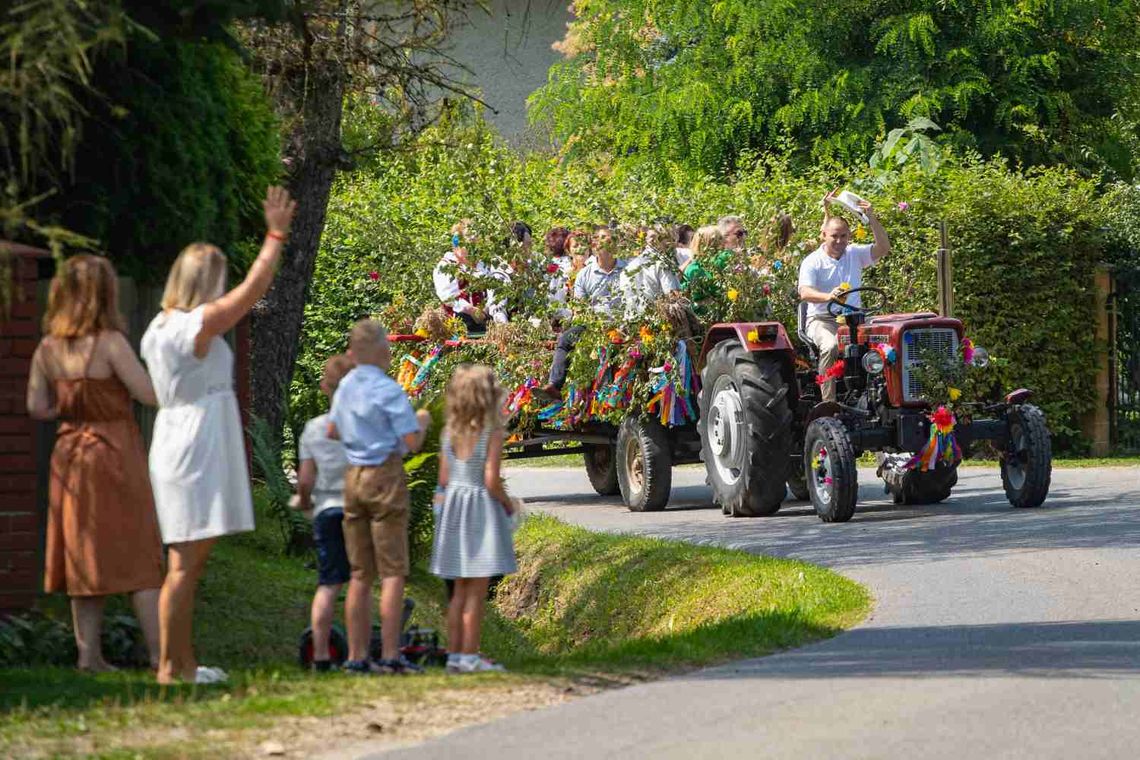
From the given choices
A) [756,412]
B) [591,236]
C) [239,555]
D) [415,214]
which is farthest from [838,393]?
[415,214]

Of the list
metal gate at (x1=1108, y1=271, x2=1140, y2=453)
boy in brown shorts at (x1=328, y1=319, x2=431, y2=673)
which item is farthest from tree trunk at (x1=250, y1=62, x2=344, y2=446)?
metal gate at (x1=1108, y1=271, x2=1140, y2=453)

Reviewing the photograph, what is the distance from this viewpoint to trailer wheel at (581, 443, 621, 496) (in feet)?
58.0

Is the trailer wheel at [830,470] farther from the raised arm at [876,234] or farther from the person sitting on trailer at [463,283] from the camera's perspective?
the person sitting on trailer at [463,283]

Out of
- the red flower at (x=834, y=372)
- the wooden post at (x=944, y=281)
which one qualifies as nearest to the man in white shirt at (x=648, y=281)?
the red flower at (x=834, y=372)

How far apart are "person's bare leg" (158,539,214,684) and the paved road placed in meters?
1.71

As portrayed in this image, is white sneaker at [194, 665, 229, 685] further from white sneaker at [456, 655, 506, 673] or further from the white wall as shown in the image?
the white wall

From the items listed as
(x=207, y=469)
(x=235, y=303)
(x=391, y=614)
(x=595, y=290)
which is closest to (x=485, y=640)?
(x=391, y=614)

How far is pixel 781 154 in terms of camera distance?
2822 centimetres

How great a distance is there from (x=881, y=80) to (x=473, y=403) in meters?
20.0

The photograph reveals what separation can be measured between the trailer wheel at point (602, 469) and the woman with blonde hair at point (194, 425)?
941 centimetres

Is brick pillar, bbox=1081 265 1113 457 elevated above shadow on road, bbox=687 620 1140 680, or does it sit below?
above

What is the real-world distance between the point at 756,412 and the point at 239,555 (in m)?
4.22

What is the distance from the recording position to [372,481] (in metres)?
8.52

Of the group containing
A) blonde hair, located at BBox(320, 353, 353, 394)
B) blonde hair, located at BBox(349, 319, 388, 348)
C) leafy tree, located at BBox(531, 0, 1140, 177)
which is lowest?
blonde hair, located at BBox(320, 353, 353, 394)
